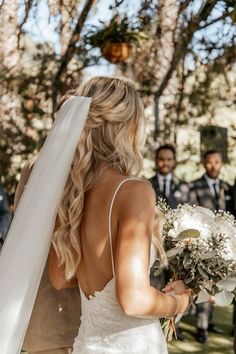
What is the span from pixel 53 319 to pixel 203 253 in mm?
869

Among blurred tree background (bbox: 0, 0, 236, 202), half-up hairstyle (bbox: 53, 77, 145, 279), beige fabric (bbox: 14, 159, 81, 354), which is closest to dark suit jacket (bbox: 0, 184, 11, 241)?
blurred tree background (bbox: 0, 0, 236, 202)

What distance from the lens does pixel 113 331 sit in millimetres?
3006

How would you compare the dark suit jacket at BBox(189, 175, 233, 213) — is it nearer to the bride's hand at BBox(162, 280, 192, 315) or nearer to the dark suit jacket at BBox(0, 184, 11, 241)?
the dark suit jacket at BBox(0, 184, 11, 241)

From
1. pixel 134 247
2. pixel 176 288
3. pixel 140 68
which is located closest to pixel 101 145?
pixel 134 247

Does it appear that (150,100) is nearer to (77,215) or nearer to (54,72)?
(54,72)

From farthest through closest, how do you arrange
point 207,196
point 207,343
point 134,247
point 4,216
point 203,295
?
point 207,196 < point 207,343 < point 4,216 < point 203,295 < point 134,247

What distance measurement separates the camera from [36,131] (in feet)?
35.9

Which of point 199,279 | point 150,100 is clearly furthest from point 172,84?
point 199,279

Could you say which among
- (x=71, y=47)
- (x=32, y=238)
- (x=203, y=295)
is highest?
(x=71, y=47)

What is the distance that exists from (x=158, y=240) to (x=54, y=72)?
8.08m

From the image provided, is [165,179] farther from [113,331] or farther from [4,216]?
[113,331]

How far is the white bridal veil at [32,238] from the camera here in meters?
3.06

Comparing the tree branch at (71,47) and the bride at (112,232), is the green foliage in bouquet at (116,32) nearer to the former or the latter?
the tree branch at (71,47)

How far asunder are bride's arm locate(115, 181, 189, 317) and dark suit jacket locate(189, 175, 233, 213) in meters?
5.87
